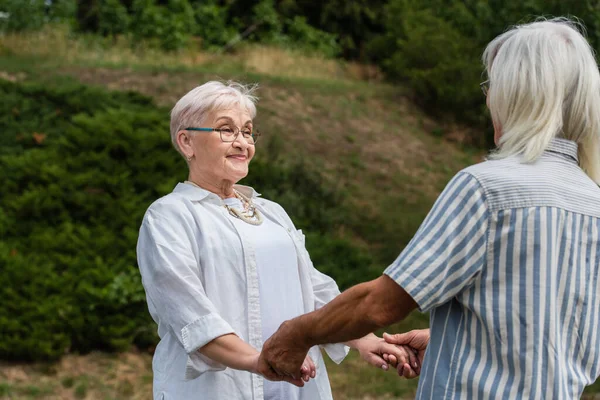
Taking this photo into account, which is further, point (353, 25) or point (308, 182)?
point (353, 25)

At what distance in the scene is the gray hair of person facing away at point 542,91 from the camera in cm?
243

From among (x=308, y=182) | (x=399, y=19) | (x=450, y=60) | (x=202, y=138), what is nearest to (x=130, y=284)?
(x=308, y=182)

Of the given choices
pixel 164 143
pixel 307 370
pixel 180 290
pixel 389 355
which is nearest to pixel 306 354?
pixel 307 370

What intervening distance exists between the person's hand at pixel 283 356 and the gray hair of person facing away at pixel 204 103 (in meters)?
1.08

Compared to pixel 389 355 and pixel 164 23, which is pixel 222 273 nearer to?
pixel 389 355

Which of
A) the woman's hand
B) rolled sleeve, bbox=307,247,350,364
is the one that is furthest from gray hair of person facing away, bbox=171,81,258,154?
the woman's hand

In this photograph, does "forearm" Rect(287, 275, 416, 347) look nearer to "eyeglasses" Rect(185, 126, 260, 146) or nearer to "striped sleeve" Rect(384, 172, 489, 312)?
"striped sleeve" Rect(384, 172, 489, 312)

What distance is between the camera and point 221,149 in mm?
3498

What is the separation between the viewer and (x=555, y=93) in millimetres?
2432

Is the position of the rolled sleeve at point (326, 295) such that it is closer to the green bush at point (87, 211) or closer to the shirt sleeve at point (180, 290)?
the shirt sleeve at point (180, 290)

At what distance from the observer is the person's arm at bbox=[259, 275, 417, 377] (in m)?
2.43

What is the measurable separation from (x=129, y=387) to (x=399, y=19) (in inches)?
664

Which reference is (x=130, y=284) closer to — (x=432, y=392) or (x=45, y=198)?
(x=45, y=198)

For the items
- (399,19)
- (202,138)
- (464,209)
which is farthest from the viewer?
(399,19)
